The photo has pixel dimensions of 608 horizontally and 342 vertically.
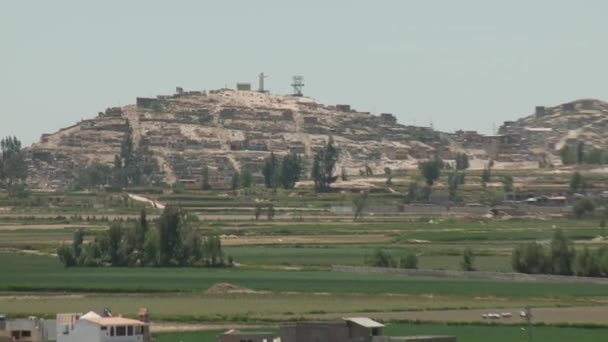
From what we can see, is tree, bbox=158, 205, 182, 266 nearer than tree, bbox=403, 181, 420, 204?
Yes

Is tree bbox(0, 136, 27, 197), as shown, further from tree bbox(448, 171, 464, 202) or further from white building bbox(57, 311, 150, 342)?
white building bbox(57, 311, 150, 342)

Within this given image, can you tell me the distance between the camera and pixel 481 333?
66.9 metres

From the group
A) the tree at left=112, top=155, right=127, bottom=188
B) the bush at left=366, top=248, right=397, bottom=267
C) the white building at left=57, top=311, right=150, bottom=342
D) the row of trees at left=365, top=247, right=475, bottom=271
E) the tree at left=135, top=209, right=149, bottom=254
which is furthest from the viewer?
the tree at left=112, top=155, right=127, bottom=188

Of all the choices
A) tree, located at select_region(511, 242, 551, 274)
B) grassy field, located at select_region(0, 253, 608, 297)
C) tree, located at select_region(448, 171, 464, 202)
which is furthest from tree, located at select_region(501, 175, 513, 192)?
tree, located at select_region(511, 242, 551, 274)

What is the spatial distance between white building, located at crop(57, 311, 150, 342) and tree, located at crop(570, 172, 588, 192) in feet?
416

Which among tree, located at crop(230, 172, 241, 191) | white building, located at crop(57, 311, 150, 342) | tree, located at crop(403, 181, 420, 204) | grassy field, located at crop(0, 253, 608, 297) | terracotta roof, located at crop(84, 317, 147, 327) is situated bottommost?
grassy field, located at crop(0, 253, 608, 297)

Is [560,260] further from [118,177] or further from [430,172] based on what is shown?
[118,177]

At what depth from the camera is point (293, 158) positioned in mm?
182875

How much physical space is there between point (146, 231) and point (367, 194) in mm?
62941

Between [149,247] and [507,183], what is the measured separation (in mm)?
75719

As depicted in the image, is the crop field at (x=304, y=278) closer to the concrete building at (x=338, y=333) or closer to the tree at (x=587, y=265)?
the tree at (x=587, y=265)

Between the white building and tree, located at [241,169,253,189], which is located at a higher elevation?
tree, located at [241,169,253,189]

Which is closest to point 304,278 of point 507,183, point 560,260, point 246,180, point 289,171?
point 560,260

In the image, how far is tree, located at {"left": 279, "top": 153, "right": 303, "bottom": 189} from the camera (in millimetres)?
181875
